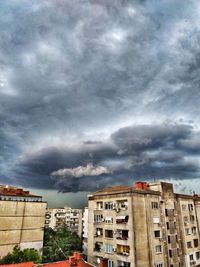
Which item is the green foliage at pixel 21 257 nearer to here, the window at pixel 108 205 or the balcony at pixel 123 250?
the balcony at pixel 123 250

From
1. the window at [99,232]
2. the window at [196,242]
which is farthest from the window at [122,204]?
the window at [196,242]

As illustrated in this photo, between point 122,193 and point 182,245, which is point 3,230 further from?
point 182,245

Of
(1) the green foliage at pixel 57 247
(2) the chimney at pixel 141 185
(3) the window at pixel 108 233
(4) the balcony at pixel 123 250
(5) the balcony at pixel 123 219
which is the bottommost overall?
(1) the green foliage at pixel 57 247

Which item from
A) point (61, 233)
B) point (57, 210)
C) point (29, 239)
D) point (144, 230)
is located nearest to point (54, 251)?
point (29, 239)

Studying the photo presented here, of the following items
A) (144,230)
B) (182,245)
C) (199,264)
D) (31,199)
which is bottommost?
(199,264)

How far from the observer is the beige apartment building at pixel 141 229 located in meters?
44.5

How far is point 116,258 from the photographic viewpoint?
45.3m

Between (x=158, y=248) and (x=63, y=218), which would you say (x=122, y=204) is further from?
(x=63, y=218)

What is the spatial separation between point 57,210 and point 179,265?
83.2m

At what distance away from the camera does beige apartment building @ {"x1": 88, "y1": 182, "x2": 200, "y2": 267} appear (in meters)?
44.5

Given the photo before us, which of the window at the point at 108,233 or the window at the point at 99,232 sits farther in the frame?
the window at the point at 99,232

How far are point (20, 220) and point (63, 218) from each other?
6945cm

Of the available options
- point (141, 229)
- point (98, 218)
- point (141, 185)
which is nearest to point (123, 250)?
point (141, 229)

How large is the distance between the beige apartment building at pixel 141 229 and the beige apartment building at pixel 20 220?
51.8 feet
